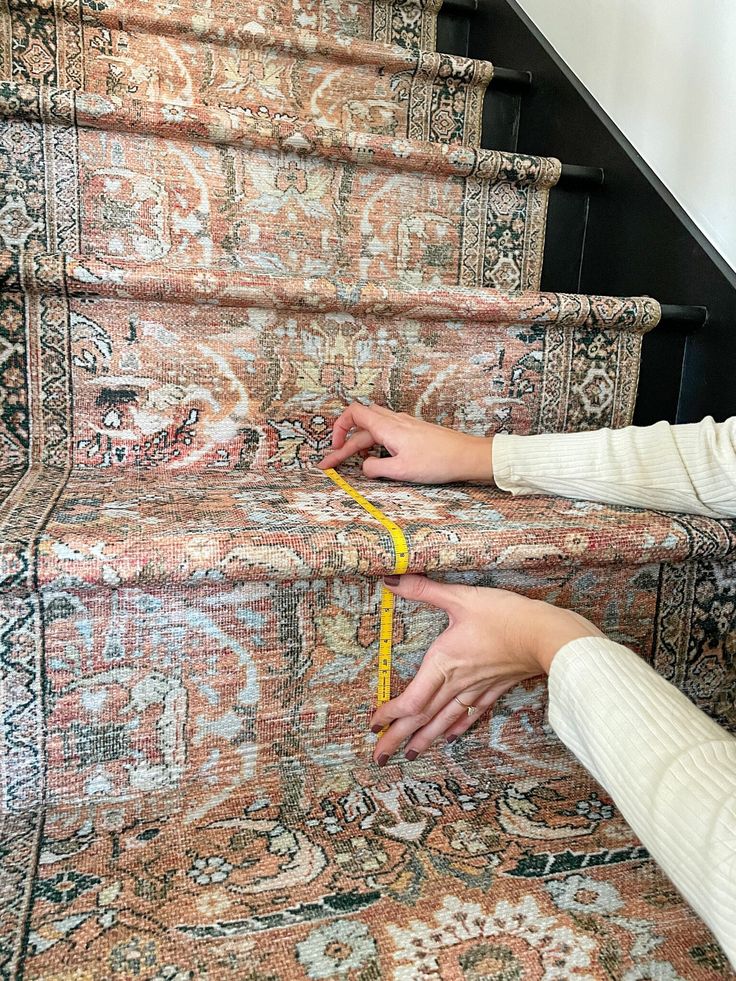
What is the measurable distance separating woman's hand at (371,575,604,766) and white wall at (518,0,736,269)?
72cm

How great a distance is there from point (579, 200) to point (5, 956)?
1348 mm

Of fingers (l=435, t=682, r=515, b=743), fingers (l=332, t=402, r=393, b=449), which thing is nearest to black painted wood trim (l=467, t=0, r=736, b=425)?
fingers (l=332, t=402, r=393, b=449)

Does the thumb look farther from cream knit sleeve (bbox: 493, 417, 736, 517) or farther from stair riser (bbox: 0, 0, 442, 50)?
stair riser (bbox: 0, 0, 442, 50)

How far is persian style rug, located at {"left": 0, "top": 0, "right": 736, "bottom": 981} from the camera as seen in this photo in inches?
23.2

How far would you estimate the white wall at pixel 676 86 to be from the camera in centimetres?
105

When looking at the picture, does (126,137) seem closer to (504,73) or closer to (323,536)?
(323,536)

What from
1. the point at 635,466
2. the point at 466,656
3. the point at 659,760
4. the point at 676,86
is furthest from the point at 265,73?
the point at 659,760

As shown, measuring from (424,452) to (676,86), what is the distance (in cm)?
80

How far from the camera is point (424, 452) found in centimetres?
87

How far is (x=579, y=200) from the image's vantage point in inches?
50.8

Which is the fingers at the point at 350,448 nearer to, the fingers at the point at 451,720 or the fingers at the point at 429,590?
the fingers at the point at 429,590

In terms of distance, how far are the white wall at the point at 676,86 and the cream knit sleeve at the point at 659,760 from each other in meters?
0.77

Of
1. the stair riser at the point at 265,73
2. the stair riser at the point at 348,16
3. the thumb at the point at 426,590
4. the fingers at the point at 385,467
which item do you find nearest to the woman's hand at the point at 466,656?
the thumb at the point at 426,590

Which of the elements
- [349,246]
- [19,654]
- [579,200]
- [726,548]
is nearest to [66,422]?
[19,654]
